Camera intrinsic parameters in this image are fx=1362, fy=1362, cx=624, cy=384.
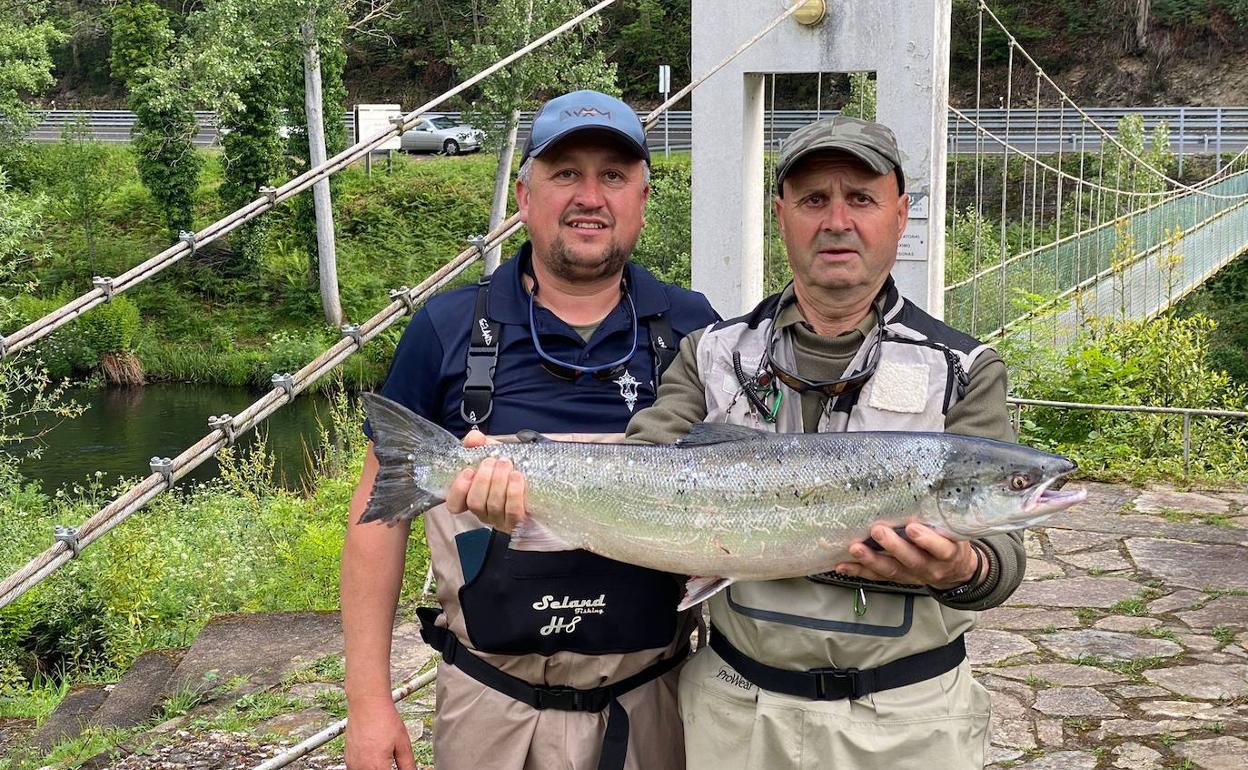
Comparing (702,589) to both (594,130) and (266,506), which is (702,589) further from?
(266,506)

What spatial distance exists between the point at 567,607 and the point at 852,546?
2.07 ft

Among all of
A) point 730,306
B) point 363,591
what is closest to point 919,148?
point 730,306

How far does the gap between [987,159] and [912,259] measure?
28124 mm

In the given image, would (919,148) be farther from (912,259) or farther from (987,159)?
(987,159)

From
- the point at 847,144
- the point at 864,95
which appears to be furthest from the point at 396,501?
the point at 864,95

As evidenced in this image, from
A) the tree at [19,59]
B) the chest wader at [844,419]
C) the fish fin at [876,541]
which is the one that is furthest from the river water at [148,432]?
the fish fin at [876,541]

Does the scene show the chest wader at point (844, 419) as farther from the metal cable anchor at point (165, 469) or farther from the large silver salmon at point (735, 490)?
the metal cable anchor at point (165, 469)

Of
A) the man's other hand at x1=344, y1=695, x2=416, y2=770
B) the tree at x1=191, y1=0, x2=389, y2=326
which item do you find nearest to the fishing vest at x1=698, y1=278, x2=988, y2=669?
the man's other hand at x1=344, y1=695, x2=416, y2=770

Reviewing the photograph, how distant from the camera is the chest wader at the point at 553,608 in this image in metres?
2.68

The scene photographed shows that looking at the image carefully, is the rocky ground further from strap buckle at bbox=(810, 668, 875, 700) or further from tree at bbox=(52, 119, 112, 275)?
tree at bbox=(52, 119, 112, 275)

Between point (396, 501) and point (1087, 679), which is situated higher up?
point (396, 501)

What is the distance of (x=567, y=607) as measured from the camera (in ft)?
8.80

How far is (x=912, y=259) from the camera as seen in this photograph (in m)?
5.43

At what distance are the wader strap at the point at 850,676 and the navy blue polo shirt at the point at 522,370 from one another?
61cm
